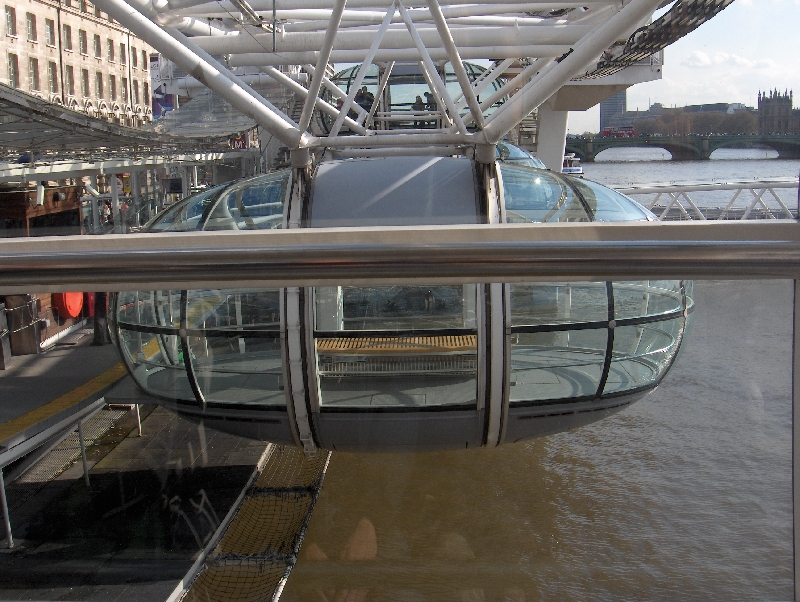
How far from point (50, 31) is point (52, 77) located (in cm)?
216

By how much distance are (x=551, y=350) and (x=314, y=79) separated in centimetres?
210

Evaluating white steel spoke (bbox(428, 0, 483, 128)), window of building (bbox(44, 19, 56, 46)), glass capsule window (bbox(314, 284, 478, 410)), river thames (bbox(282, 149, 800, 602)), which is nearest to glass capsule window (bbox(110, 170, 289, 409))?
glass capsule window (bbox(314, 284, 478, 410))

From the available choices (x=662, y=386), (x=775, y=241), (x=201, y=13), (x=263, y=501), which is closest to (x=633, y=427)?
(x=662, y=386)

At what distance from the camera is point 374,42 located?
5840 mm

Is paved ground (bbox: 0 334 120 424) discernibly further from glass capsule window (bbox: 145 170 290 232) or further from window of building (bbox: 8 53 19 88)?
window of building (bbox: 8 53 19 88)

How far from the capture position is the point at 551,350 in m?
4.41

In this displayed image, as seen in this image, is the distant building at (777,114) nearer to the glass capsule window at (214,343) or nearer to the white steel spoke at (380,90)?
the glass capsule window at (214,343)

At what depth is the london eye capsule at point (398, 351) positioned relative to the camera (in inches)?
153

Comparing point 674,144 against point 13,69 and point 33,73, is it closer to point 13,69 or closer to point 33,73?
point 33,73

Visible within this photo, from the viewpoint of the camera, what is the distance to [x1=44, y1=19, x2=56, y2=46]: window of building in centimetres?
1052

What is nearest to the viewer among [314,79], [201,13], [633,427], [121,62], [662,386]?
[662,386]

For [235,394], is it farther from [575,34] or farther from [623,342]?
[575,34]

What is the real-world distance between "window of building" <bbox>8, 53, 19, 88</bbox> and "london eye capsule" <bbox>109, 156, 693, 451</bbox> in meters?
11.7

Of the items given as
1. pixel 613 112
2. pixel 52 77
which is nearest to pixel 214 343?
pixel 613 112
